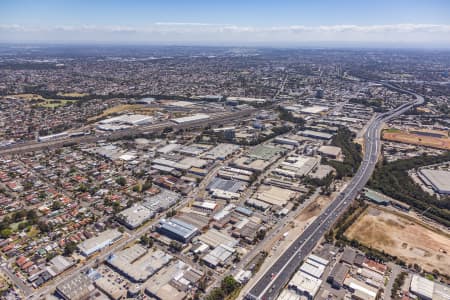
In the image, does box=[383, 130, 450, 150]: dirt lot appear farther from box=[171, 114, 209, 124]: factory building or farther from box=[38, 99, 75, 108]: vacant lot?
box=[38, 99, 75, 108]: vacant lot

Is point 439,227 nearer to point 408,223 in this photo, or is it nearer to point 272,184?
point 408,223

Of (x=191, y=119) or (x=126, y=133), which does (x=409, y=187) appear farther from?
(x=126, y=133)

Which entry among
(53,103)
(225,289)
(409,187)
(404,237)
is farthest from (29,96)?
(404,237)

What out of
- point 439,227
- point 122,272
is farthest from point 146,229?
point 439,227

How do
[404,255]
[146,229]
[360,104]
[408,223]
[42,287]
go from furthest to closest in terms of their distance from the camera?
[360,104], [408,223], [146,229], [404,255], [42,287]

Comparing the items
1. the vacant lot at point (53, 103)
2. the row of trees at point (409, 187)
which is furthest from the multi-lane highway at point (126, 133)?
the row of trees at point (409, 187)

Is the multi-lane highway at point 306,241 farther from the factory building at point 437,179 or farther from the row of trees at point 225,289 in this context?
the factory building at point 437,179
